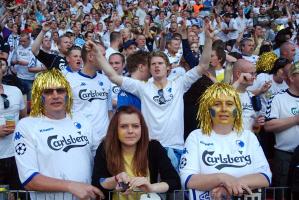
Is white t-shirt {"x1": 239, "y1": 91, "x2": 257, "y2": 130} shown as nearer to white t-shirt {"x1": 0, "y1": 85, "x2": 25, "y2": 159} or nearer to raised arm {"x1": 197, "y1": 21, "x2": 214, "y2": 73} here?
raised arm {"x1": 197, "y1": 21, "x2": 214, "y2": 73}

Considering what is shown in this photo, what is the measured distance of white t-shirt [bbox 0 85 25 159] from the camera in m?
5.51

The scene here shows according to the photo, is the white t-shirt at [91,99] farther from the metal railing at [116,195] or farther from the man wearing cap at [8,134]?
the metal railing at [116,195]

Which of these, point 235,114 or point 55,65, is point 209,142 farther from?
point 55,65

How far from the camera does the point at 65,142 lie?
4039mm

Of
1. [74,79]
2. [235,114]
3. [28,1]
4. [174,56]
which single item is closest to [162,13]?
[28,1]

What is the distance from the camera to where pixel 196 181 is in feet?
12.3

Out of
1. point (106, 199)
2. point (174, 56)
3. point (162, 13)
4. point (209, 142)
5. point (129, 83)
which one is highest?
point (162, 13)

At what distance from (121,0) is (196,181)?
1745cm

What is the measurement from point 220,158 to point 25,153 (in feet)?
4.62

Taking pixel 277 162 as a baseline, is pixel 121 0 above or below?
above

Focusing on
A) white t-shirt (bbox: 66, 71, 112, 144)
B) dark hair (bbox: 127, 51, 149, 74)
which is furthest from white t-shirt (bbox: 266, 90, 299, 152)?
white t-shirt (bbox: 66, 71, 112, 144)

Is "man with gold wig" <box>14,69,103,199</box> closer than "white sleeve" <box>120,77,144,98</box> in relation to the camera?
Yes

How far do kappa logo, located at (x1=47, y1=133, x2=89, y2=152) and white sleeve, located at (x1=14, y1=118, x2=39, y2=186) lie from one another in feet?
0.42

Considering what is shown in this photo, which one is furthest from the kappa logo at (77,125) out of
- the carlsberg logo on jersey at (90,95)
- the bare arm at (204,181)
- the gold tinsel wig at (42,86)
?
the carlsberg logo on jersey at (90,95)
